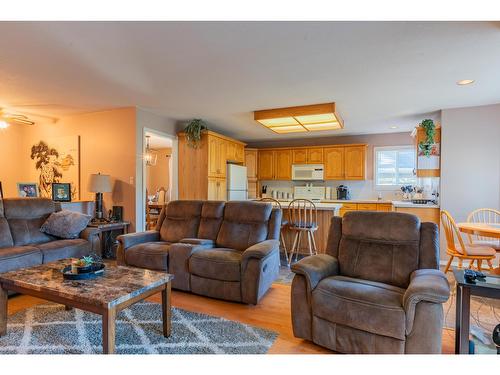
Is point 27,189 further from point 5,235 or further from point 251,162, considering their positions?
point 251,162

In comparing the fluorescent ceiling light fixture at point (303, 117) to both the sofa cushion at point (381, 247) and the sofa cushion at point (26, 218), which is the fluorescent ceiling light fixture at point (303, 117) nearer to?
the sofa cushion at point (381, 247)

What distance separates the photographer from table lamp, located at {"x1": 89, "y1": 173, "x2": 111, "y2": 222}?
420 cm

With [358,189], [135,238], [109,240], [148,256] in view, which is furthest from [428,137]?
[109,240]

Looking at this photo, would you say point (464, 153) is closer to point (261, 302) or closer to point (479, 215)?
point (479, 215)

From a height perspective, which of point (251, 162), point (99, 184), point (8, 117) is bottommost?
point (99, 184)

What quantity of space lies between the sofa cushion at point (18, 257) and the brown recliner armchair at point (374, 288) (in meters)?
2.86

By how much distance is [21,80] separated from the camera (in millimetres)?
3275

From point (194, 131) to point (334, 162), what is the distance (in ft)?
11.2

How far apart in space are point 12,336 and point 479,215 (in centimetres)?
558

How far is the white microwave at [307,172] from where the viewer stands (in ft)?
22.0

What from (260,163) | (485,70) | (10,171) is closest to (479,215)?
(485,70)

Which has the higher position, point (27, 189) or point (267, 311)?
point (27, 189)

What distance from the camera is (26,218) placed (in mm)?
3498

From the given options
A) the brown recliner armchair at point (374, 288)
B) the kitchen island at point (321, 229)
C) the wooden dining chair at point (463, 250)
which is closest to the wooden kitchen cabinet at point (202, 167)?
the kitchen island at point (321, 229)
